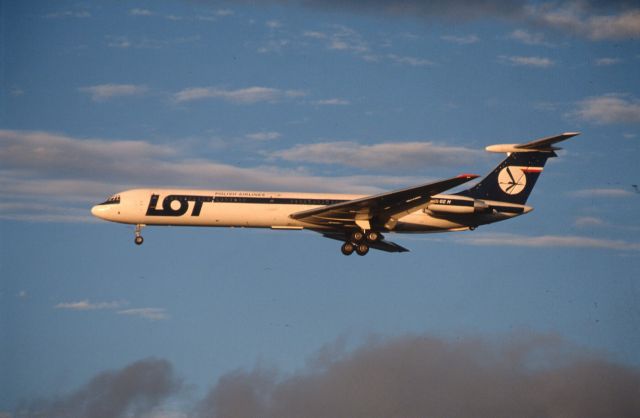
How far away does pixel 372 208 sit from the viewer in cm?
4503

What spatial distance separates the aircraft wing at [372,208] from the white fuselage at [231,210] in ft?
2.35

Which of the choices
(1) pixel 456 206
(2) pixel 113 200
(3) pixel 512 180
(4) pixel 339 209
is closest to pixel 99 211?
(2) pixel 113 200

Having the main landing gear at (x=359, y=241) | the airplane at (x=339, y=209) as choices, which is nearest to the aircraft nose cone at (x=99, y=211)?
the airplane at (x=339, y=209)

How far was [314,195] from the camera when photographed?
46.7m

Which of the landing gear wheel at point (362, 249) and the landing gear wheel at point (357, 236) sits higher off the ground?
the landing gear wheel at point (357, 236)

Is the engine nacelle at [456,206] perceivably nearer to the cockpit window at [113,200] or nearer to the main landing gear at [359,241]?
the main landing gear at [359,241]

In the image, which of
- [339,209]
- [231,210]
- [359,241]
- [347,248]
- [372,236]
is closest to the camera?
[339,209]

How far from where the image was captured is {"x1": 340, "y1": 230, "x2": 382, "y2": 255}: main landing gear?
46.8 m

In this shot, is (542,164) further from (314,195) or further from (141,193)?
(141,193)

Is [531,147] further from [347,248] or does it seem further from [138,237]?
[138,237]

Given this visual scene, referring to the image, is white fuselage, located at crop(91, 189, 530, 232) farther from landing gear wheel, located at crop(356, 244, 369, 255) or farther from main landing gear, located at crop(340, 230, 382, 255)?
landing gear wheel, located at crop(356, 244, 369, 255)

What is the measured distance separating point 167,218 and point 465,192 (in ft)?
51.2

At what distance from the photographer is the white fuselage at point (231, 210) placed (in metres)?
45.8

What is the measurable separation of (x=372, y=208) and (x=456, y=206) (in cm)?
416
